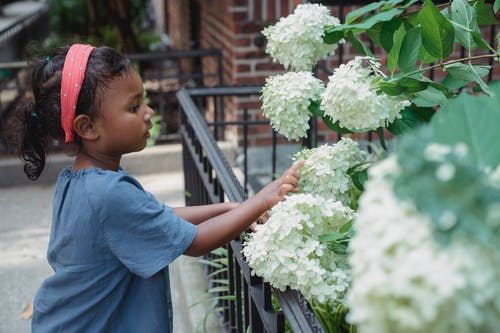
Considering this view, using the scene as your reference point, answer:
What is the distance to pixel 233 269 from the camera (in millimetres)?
2307

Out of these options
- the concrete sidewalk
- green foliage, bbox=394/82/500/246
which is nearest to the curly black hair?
the concrete sidewalk

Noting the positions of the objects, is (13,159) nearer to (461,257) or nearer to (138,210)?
(138,210)

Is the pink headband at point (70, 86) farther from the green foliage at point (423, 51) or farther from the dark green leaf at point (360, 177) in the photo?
the dark green leaf at point (360, 177)

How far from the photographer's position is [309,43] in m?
1.76

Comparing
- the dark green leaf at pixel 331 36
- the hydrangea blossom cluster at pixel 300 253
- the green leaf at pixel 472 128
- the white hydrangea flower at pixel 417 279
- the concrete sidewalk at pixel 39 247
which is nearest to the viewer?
the white hydrangea flower at pixel 417 279

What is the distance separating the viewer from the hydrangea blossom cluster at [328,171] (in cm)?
153

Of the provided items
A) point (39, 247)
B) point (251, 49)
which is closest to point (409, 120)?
point (39, 247)

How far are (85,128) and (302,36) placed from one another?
577 mm

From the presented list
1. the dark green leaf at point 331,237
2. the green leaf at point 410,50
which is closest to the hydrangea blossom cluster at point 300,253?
the dark green leaf at point 331,237

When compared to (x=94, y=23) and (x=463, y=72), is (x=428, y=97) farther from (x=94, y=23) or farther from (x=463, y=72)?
(x=94, y=23)

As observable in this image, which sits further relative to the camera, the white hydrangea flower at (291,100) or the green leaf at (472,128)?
the white hydrangea flower at (291,100)

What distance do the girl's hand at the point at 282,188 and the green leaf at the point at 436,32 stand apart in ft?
1.24

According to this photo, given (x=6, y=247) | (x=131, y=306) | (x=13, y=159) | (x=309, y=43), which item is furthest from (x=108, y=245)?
(x=13, y=159)

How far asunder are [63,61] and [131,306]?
0.65 metres
